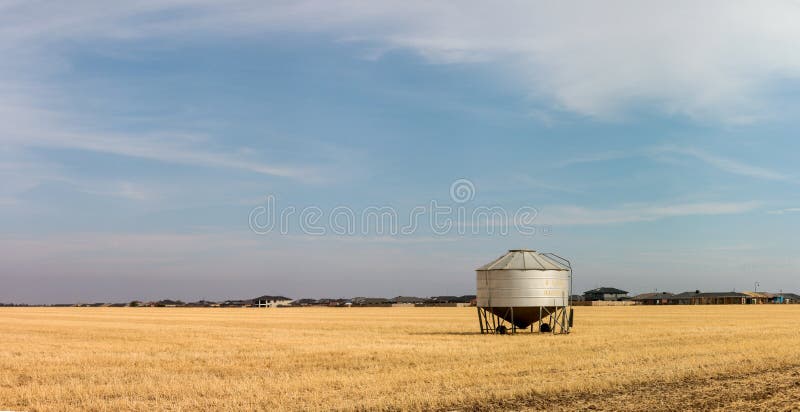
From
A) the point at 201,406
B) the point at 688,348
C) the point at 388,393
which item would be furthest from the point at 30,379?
the point at 688,348

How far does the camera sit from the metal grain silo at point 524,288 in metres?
46.4

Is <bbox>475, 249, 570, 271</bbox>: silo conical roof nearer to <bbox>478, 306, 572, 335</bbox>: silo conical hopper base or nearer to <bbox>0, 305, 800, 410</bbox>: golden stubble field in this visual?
<bbox>478, 306, 572, 335</bbox>: silo conical hopper base

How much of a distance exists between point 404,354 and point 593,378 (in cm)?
1015

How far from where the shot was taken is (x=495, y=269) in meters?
47.1

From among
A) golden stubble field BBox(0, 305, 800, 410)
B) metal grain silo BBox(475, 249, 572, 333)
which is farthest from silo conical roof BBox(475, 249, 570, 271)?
golden stubble field BBox(0, 305, 800, 410)

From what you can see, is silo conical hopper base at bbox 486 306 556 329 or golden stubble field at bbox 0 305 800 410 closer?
golden stubble field at bbox 0 305 800 410

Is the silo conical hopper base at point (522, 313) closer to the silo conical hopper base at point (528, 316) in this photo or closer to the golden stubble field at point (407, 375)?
the silo conical hopper base at point (528, 316)

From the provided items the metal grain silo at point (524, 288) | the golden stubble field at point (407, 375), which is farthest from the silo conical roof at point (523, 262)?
the golden stubble field at point (407, 375)

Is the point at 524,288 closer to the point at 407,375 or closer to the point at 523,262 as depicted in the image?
the point at 523,262

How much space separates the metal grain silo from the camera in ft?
152

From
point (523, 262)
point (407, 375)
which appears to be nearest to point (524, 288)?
point (523, 262)

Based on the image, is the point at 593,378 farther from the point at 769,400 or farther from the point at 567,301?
the point at 567,301

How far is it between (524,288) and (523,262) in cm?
158

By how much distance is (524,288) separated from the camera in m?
46.4
